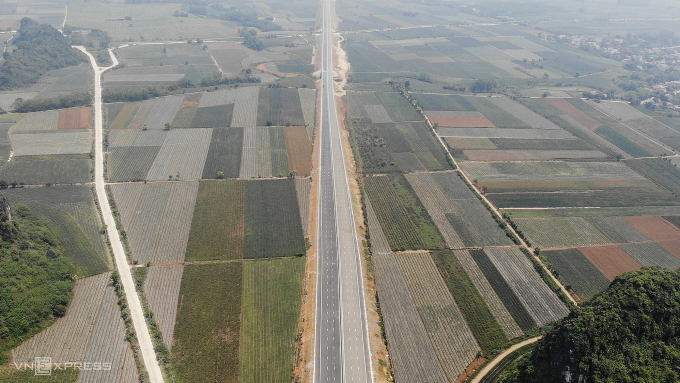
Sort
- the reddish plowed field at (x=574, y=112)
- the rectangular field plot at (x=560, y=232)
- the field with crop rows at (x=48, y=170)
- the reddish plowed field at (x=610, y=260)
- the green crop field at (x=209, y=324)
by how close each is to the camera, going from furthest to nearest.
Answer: the reddish plowed field at (x=574, y=112)
the field with crop rows at (x=48, y=170)
the rectangular field plot at (x=560, y=232)
the reddish plowed field at (x=610, y=260)
the green crop field at (x=209, y=324)

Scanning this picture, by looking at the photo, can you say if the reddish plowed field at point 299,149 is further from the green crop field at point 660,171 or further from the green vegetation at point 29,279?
the green crop field at point 660,171

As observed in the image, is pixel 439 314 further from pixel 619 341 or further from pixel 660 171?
pixel 660 171

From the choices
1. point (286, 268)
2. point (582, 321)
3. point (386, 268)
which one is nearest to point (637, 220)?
point (582, 321)

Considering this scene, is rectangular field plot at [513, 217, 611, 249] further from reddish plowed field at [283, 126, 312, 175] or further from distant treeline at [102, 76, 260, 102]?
distant treeline at [102, 76, 260, 102]

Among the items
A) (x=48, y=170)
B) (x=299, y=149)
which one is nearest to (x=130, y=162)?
(x=48, y=170)

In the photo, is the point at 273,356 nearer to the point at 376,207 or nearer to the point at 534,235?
the point at 376,207

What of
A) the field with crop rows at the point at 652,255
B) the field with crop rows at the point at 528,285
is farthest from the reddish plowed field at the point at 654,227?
the field with crop rows at the point at 528,285
